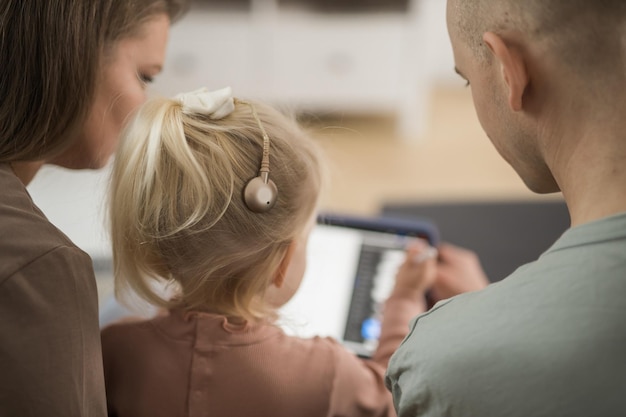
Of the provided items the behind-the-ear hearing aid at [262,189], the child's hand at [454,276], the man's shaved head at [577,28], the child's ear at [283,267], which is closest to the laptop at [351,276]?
the child's hand at [454,276]

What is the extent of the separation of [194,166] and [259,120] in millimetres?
98

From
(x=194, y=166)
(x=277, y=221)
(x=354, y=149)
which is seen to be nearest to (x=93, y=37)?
(x=194, y=166)

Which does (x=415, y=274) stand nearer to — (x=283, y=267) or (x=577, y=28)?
(x=283, y=267)

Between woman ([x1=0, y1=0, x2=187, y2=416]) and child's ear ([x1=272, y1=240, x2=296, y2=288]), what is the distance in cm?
25

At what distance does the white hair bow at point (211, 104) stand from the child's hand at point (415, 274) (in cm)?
41

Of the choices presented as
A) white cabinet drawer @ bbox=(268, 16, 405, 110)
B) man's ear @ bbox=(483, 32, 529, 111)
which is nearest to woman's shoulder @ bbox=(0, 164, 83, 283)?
man's ear @ bbox=(483, 32, 529, 111)

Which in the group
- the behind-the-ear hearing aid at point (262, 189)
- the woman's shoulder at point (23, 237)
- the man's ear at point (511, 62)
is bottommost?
the woman's shoulder at point (23, 237)

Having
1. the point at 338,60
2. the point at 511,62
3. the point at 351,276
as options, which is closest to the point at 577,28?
the point at 511,62

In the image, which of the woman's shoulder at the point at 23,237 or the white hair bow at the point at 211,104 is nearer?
the woman's shoulder at the point at 23,237

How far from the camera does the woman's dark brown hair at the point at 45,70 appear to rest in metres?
0.75

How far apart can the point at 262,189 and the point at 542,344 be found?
0.34 metres

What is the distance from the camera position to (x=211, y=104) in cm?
81

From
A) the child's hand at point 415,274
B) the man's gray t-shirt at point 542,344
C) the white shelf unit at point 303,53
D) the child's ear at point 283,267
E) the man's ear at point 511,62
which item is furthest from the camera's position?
the white shelf unit at point 303,53

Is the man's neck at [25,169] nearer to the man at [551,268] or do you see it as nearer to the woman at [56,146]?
the woman at [56,146]
